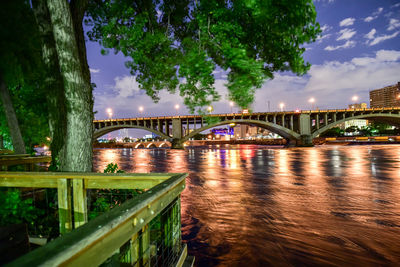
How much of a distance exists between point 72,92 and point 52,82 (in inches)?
50.6

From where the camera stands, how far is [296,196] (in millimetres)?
7789

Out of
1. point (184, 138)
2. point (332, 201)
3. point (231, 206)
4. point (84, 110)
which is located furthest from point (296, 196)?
point (184, 138)

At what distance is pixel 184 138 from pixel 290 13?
4879 centimetres

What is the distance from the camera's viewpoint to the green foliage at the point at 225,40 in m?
4.32

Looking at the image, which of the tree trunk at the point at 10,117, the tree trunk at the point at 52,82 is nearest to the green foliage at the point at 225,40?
the tree trunk at the point at 52,82

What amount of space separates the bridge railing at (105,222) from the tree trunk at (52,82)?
182 centimetres

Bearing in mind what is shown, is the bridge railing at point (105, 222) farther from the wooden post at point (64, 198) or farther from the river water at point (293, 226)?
the river water at point (293, 226)

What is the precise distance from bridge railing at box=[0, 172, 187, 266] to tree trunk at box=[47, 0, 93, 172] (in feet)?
3.68

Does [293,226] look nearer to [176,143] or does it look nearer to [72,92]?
[72,92]

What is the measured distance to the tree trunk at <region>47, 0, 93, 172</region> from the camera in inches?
168

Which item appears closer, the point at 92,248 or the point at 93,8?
the point at 92,248

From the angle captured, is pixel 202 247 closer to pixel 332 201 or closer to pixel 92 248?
pixel 92 248

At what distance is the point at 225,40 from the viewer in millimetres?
4715

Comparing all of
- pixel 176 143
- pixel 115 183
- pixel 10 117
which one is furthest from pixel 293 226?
pixel 176 143
